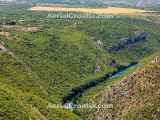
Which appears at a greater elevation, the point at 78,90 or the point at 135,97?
the point at 135,97

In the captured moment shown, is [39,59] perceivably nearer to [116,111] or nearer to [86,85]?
[86,85]

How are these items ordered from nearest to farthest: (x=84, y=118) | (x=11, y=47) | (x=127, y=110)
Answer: (x=127, y=110)
(x=84, y=118)
(x=11, y=47)

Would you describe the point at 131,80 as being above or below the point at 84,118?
above

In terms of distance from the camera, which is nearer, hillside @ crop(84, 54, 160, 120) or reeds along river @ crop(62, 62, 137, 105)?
hillside @ crop(84, 54, 160, 120)

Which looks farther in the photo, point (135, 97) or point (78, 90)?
point (78, 90)

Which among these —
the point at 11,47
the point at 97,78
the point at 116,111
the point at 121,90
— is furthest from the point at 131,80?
the point at 11,47

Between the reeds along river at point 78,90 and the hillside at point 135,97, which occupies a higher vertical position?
the hillside at point 135,97

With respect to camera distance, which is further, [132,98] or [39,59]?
[39,59]

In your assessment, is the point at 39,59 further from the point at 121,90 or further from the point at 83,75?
the point at 121,90

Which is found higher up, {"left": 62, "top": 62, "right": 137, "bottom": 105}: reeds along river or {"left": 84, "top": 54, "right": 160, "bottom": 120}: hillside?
{"left": 84, "top": 54, "right": 160, "bottom": 120}: hillside

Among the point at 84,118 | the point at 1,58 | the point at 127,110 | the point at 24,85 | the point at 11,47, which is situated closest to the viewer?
the point at 127,110

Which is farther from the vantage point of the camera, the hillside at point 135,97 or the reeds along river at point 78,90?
the reeds along river at point 78,90
